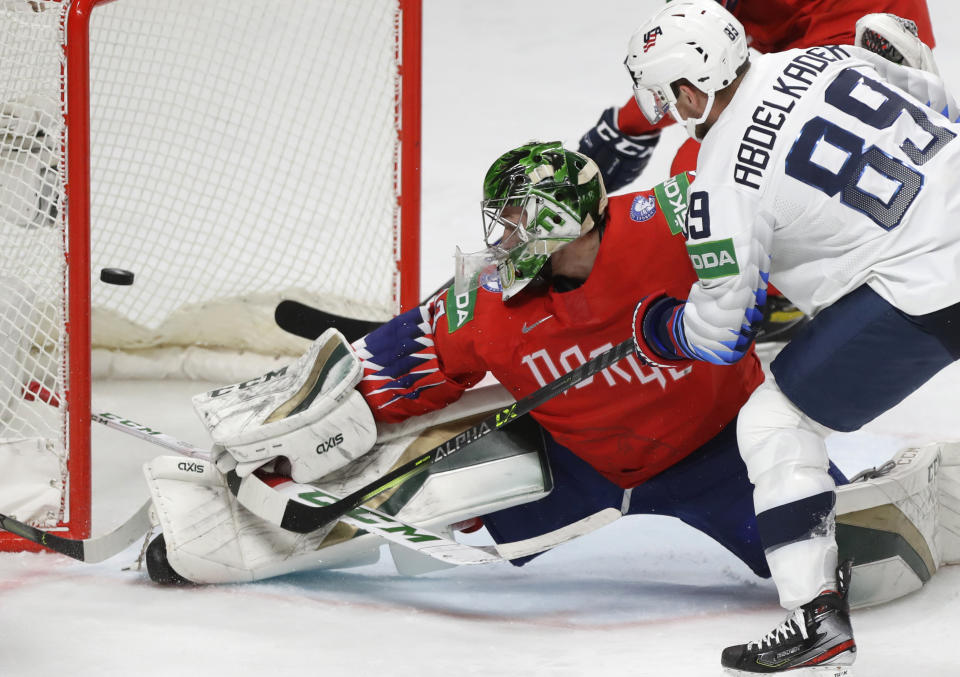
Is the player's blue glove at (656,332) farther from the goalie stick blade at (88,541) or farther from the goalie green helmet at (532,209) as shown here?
the goalie stick blade at (88,541)

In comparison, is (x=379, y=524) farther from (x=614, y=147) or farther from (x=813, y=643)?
(x=614, y=147)

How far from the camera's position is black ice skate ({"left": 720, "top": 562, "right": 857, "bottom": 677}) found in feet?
6.27

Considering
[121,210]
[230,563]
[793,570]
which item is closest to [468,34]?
[121,210]

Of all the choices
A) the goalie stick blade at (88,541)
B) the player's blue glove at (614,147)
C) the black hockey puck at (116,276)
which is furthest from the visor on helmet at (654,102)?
the black hockey puck at (116,276)

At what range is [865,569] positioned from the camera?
7.67ft

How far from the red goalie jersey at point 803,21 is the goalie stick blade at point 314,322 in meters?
1.00

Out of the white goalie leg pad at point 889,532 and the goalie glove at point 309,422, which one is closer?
the white goalie leg pad at point 889,532

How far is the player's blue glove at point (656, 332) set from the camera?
218 cm

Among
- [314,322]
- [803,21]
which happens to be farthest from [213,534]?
[803,21]

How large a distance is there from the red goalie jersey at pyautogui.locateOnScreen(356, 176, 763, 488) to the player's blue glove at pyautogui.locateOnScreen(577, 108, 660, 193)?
1273mm

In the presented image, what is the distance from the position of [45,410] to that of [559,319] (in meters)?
1.35

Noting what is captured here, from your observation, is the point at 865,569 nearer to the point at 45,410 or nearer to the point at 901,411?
the point at 901,411

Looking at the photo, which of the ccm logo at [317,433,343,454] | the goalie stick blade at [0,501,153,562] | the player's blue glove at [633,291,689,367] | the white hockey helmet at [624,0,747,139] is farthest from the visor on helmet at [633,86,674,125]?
the goalie stick blade at [0,501,153,562]

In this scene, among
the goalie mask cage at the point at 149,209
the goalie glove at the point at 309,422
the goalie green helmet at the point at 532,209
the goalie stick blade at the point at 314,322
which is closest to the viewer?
the goalie green helmet at the point at 532,209
